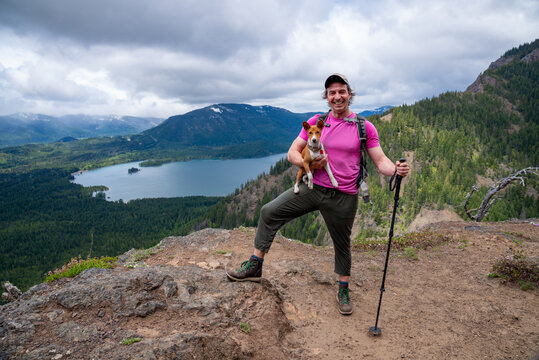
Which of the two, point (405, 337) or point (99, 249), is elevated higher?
point (405, 337)

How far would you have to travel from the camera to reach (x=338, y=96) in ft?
16.3

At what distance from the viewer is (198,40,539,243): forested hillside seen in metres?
68.3

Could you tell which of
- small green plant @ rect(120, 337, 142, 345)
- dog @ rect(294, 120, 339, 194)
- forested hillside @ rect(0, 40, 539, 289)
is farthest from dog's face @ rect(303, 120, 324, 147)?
forested hillside @ rect(0, 40, 539, 289)

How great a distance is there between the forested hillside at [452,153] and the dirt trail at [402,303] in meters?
47.9

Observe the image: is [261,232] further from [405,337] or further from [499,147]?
[499,147]

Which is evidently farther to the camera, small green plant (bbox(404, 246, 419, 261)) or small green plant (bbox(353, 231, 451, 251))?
small green plant (bbox(353, 231, 451, 251))

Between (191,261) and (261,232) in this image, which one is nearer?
(261,232)

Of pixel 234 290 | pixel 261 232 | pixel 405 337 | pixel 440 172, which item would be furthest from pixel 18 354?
pixel 440 172

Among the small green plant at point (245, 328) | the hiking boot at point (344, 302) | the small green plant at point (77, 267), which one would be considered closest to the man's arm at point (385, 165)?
the hiking boot at point (344, 302)

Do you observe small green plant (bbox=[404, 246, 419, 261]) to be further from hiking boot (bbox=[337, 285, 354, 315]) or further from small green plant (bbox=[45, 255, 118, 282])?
small green plant (bbox=[45, 255, 118, 282])

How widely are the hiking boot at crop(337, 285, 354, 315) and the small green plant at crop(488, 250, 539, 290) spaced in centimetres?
488

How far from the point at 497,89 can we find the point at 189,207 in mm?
182642

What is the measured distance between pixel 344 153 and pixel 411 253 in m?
6.71

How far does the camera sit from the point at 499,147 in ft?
342
